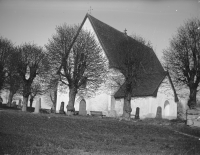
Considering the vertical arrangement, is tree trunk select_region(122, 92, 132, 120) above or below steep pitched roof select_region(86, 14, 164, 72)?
below

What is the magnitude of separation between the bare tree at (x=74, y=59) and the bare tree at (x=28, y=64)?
209 inches

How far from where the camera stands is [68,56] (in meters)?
22.3

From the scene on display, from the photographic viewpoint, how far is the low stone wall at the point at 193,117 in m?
14.7

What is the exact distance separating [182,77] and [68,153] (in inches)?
656

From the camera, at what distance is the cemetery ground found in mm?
7465

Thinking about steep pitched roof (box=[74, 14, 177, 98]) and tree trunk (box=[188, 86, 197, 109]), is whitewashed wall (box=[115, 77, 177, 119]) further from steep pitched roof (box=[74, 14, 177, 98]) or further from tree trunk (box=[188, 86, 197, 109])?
tree trunk (box=[188, 86, 197, 109])

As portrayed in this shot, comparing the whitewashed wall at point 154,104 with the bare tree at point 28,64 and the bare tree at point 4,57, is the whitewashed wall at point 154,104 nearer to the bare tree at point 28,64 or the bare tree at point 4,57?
the bare tree at point 28,64

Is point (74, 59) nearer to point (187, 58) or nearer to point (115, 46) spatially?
point (115, 46)

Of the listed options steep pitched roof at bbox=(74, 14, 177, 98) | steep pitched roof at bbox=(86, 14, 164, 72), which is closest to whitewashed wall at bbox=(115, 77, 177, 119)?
steep pitched roof at bbox=(74, 14, 177, 98)

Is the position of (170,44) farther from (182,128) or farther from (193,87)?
(182,128)

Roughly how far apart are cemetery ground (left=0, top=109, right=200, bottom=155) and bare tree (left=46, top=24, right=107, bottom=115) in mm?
7749

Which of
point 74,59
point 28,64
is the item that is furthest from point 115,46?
point 28,64

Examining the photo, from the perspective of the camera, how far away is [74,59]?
22.2m

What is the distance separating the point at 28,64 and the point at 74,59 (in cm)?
860
